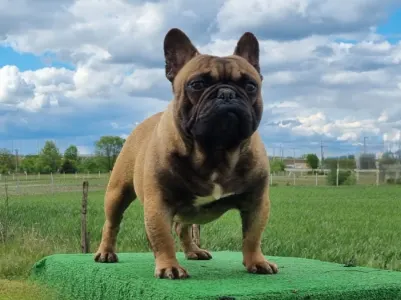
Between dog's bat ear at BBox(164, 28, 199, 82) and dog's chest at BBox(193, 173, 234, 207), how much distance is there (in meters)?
0.76

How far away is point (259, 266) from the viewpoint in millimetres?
4324

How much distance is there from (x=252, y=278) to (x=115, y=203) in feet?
5.44

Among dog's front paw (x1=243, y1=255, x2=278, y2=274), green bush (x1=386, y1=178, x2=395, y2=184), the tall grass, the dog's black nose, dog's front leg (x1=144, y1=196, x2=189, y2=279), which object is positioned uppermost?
the dog's black nose

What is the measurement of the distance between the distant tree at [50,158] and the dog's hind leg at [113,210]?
5221 cm

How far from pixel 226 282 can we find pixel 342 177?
1717 inches

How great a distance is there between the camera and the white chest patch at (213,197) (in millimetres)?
4008

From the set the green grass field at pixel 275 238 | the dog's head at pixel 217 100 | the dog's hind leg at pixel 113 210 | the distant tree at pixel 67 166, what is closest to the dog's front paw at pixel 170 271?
the dog's head at pixel 217 100

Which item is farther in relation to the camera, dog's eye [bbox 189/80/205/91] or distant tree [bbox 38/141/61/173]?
distant tree [bbox 38/141/61/173]

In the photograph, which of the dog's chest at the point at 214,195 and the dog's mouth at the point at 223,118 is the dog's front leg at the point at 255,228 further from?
the dog's mouth at the point at 223,118

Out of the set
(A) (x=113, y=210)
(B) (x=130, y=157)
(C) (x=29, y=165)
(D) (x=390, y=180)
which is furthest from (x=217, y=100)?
(C) (x=29, y=165)

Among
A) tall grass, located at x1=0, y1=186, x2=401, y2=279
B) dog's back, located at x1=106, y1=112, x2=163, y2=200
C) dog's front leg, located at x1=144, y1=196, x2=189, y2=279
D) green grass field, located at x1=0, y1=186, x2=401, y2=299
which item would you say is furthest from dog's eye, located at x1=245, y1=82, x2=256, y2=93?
tall grass, located at x1=0, y1=186, x2=401, y2=279

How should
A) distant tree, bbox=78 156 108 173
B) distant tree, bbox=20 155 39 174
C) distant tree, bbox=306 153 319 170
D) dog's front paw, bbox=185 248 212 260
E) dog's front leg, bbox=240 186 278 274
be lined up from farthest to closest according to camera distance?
distant tree, bbox=306 153 319 170
distant tree, bbox=20 155 39 174
distant tree, bbox=78 156 108 173
dog's front paw, bbox=185 248 212 260
dog's front leg, bbox=240 186 278 274

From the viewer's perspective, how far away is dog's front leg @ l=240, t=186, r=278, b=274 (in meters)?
4.27

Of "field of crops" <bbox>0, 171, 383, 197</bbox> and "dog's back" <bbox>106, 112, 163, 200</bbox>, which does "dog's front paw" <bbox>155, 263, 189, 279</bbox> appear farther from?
"field of crops" <bbox>0, 171, 383, 197</bbox>
